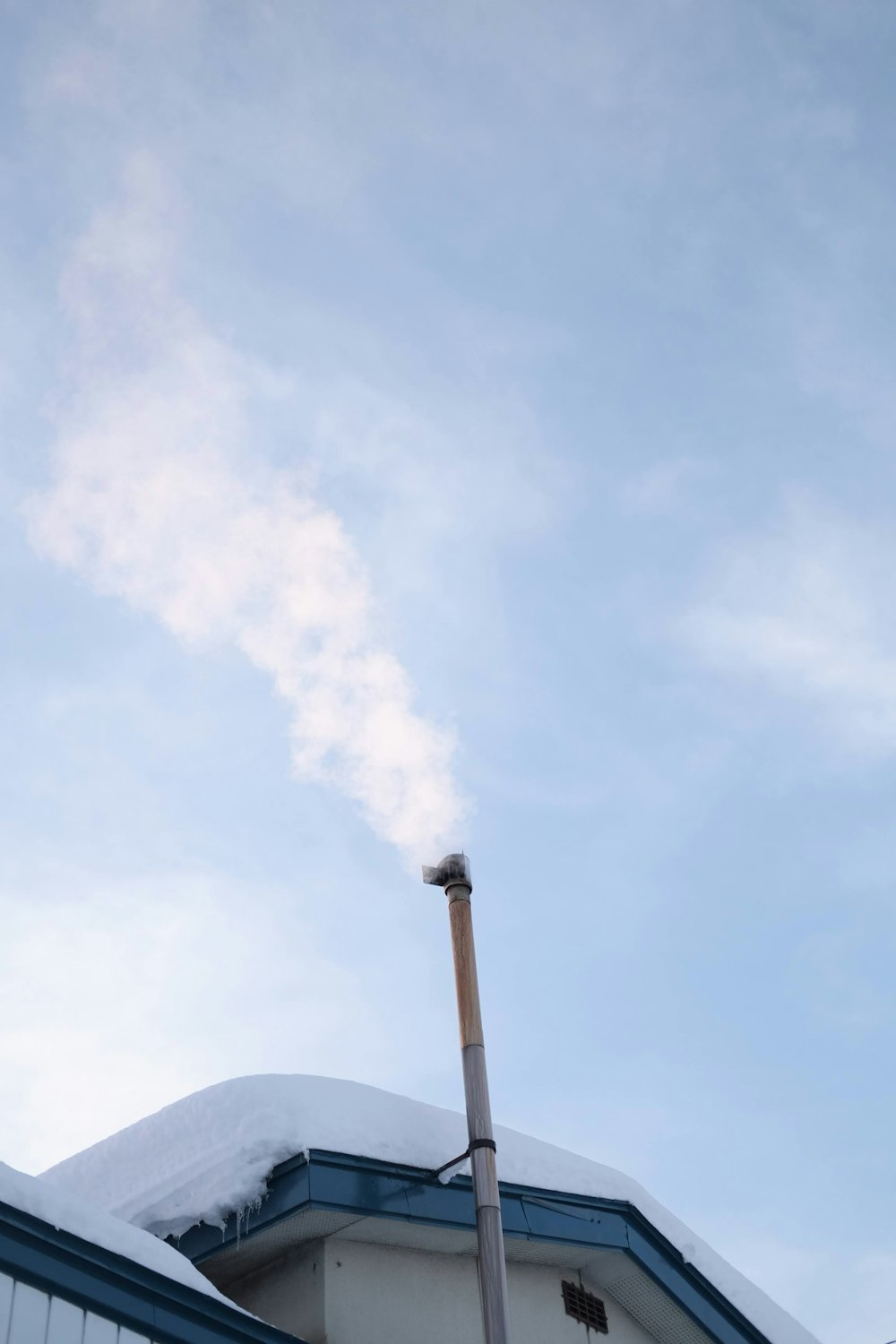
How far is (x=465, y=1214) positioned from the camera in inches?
431

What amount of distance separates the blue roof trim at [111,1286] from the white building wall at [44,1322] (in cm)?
3

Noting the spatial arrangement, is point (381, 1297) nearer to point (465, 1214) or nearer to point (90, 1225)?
point (465, 1214)

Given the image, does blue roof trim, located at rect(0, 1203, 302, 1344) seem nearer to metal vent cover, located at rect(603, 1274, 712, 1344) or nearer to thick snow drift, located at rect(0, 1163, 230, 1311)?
thick snow drift, located at rect(0, 1163, 230, 1311)

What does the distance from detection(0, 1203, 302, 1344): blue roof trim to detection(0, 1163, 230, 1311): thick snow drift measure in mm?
43

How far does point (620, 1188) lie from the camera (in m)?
12.3

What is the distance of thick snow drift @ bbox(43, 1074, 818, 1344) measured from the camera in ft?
33.3

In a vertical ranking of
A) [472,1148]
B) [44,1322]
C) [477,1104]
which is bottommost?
[44,1322]

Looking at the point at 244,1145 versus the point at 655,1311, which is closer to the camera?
the point at 244,1145

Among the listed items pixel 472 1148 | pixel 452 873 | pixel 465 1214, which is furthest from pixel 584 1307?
pixel 452 873

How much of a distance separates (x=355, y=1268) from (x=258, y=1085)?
1.60 m

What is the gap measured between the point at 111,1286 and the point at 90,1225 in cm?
32

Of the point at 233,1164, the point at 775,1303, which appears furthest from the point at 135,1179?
the point at 775,1303

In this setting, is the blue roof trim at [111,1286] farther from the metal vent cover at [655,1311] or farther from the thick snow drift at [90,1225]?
the metal vent cover at [655,1311]

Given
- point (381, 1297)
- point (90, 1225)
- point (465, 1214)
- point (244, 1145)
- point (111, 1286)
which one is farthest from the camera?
point (465, 1214)
